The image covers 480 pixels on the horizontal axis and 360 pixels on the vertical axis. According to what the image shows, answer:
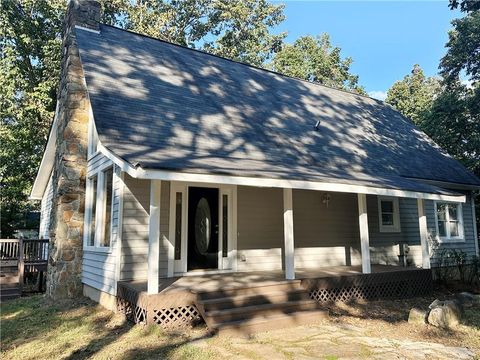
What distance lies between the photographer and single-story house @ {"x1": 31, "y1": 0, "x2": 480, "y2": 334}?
5969 millimetres

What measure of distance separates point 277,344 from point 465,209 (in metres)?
9.93

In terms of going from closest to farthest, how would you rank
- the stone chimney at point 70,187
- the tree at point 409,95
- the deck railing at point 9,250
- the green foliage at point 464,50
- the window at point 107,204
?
the window at point 107,204
the stone chimney at point 70,187
the deck railing at point 9,250
the green foliage at point 464,50
the tree at point 409,95

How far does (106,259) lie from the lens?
686 cm

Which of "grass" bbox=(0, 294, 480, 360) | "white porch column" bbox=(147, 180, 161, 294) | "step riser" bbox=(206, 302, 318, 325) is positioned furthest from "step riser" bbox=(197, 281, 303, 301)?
"white porch column" bbox=(147, 180, 161, 294)

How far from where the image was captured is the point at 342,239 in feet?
31.5

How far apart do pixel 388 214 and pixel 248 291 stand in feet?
19.9

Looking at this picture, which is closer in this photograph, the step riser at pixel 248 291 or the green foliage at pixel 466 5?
the step riser at pixel 248 291

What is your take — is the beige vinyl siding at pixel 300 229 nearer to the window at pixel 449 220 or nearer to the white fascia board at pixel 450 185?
the white fascia board at pixel 450 185

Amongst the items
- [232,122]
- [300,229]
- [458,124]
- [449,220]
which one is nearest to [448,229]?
[449,220]

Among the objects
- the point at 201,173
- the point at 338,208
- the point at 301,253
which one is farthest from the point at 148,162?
the point at 338,208

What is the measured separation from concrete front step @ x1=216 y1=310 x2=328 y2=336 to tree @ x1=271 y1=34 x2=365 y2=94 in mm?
23956

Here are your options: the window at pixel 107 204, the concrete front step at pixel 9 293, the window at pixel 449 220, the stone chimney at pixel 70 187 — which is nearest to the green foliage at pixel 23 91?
the concrete front step at pixel 9 293

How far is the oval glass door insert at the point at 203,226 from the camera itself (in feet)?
24.7

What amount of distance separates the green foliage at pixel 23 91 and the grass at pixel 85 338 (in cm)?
1174
